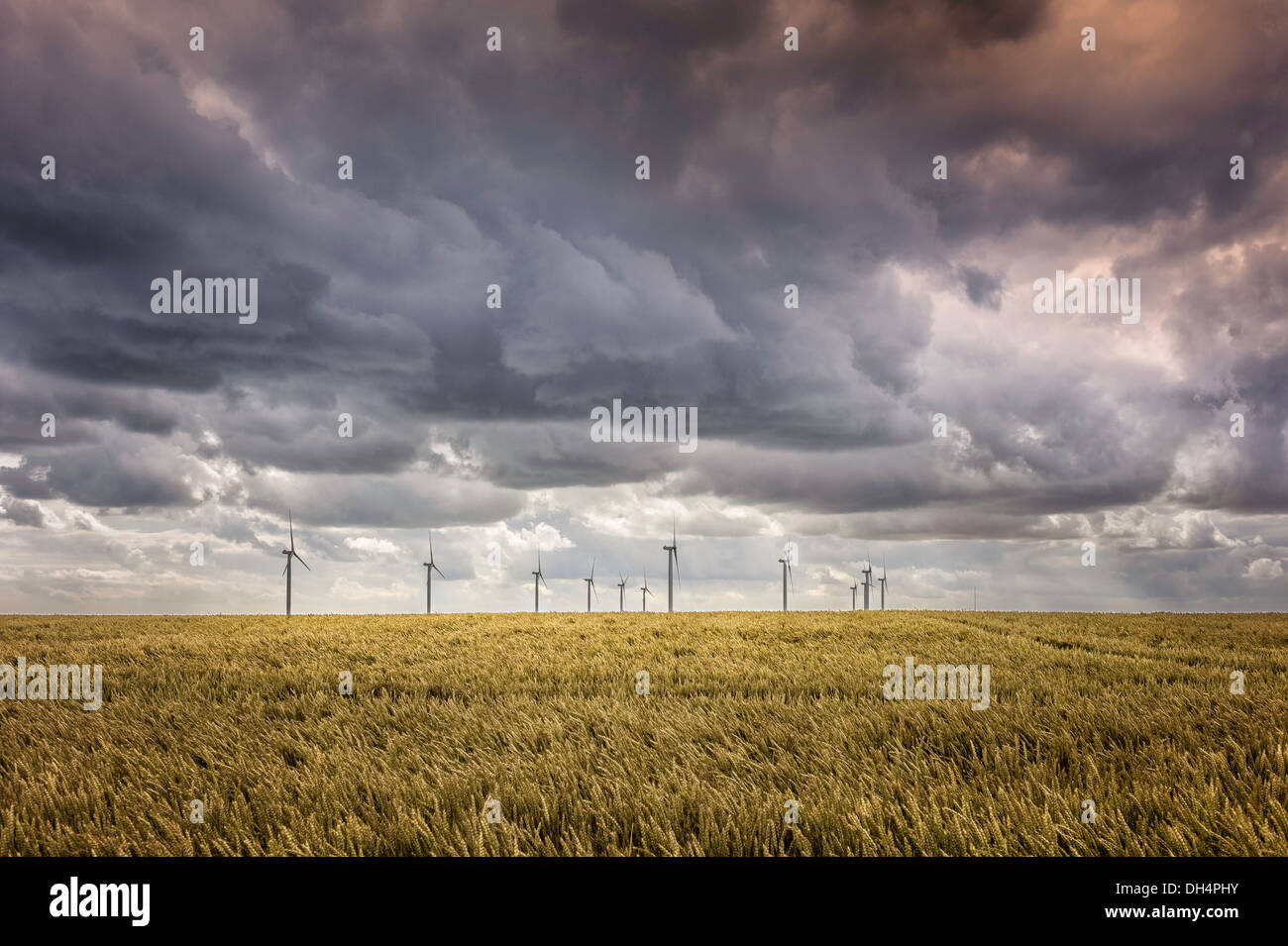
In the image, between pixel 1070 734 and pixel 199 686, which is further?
pixel 199 686

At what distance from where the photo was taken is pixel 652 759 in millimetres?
6582

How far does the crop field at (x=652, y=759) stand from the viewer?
4.66m

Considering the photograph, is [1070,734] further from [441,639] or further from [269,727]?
[441,639]

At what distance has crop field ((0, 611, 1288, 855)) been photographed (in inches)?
184
